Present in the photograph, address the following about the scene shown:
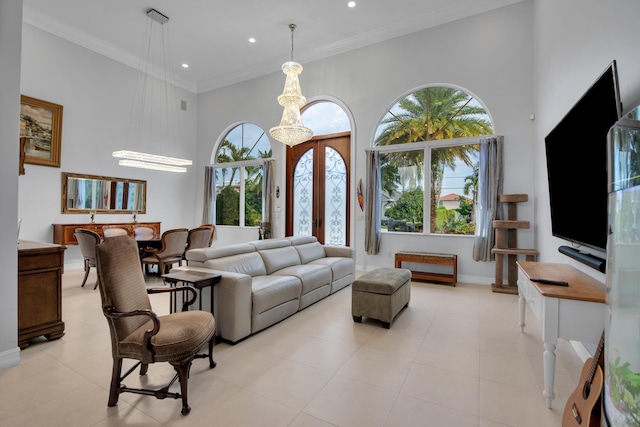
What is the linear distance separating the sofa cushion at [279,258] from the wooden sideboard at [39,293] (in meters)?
2.09

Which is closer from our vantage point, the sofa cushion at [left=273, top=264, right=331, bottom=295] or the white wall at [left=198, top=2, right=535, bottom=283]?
the sofa cushion at [left=273, top=264, right=331, bottom=295]

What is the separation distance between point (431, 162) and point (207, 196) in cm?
611

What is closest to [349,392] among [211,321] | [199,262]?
[211,321]

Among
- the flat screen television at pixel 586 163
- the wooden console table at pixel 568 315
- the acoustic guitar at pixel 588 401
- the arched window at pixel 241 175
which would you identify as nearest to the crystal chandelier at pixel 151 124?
the arched window at pixel 241 175

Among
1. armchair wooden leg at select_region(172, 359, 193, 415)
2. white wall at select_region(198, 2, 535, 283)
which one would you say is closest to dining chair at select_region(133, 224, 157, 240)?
white wall at select_region(198, 2, 535, 283)

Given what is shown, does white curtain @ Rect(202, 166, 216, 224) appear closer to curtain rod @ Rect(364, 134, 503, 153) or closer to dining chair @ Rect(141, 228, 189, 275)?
dining chair @ Rect(141, 228, 189, 275)

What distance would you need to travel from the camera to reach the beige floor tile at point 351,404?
5.85ft

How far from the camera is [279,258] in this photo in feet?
13.7

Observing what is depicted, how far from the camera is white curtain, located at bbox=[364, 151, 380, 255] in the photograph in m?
6.00

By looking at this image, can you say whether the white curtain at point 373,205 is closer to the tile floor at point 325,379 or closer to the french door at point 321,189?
the french door at point 321,189

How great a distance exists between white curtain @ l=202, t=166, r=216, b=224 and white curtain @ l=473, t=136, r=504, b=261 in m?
6.74

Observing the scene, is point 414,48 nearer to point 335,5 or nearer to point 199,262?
point 335,5

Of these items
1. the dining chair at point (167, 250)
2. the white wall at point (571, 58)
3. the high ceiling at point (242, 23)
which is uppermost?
the high ceiling at point (242, 23)

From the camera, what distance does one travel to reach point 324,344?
2.80m
